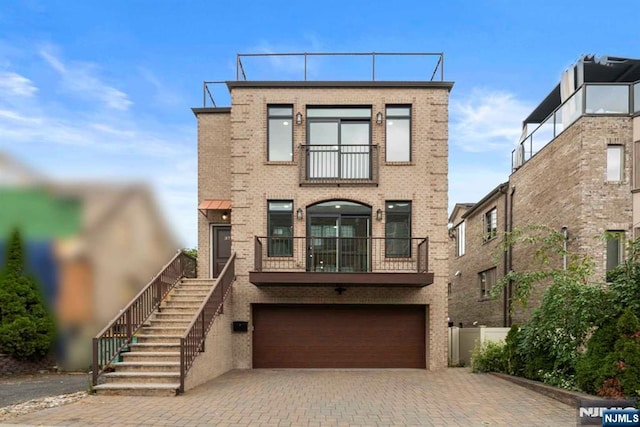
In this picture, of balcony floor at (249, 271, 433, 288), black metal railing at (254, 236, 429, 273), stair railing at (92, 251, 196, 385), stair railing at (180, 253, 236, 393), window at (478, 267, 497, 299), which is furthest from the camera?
window at (478, 267, 497, 299)

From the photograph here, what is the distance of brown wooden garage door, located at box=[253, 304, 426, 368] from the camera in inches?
→ 512

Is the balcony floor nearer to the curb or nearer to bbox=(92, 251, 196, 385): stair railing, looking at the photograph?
bbox=(92, 251, 196, 385): stair railing

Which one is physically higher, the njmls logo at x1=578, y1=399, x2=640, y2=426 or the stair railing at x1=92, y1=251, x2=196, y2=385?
the stair railing at x1=92, y1=251, x2=196, y2=385

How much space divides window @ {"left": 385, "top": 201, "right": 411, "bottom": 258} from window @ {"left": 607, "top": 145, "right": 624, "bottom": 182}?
559cm

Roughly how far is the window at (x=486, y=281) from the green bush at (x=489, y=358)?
22.8ft

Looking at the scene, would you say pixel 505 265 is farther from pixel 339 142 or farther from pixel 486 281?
pixel 339 142

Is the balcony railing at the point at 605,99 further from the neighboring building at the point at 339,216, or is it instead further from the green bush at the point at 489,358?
the green bush at the point at 489,358

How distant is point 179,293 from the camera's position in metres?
12.6

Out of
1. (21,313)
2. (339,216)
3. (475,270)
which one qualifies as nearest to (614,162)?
(339,216)

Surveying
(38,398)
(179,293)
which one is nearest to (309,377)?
(179,293)

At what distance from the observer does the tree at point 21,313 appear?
10656mm

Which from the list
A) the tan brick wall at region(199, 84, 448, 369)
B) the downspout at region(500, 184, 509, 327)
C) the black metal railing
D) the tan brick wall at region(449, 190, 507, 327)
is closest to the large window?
the tan brick wall at region(199, 84, 448, 369)

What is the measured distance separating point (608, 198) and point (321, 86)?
28.4ft

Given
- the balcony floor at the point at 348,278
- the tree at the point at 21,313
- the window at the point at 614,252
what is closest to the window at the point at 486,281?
the window at the point at 614,252
